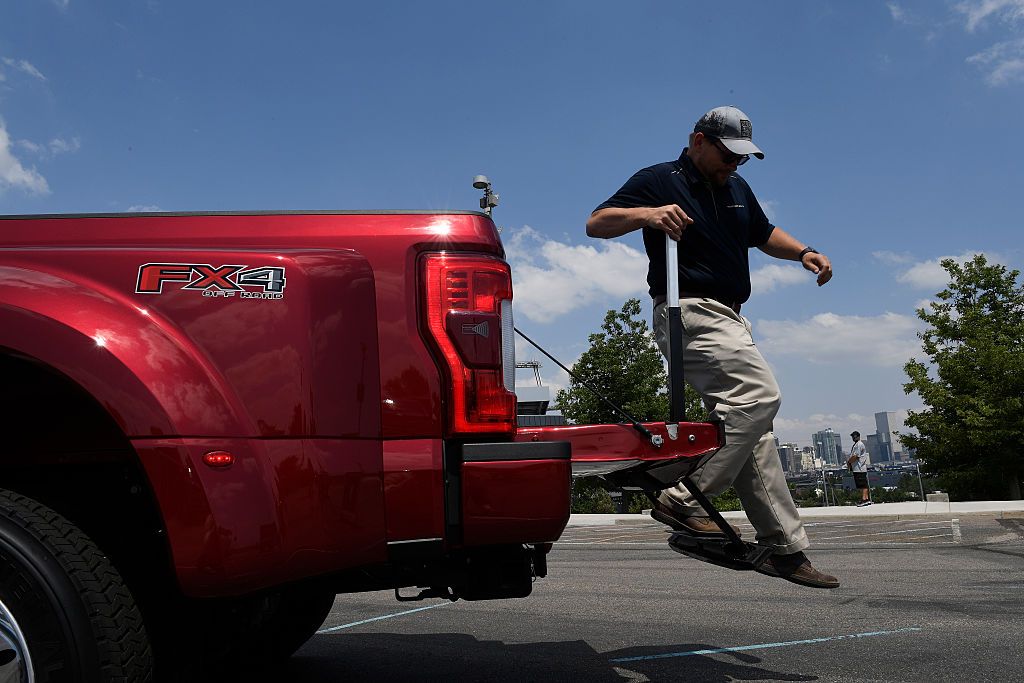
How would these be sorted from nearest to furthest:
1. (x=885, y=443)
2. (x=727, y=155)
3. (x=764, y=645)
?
(x=727, y=155)
(x=764, y=645)
(x=885, y=443)

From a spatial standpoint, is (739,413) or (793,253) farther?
(793,253)

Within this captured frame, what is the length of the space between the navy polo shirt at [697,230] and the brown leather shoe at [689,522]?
94 cm

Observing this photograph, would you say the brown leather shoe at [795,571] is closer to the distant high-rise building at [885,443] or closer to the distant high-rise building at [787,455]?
the distant high-rise building at [787,455]

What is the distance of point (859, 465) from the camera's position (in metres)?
18.1

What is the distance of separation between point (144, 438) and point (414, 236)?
0.86 meters

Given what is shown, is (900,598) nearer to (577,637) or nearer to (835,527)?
(577,637)

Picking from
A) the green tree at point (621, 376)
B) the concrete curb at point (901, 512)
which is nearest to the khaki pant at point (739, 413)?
the concrete curb at point (901, 512)

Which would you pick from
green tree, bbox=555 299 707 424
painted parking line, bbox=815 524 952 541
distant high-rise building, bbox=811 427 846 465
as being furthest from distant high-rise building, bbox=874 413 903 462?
painted parking line, bbox=815 524 952 541

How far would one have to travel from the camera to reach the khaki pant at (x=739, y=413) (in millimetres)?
3412

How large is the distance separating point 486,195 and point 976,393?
48.8ft

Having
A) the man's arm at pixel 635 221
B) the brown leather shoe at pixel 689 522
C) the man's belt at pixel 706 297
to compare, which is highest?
the man's arm at pixel 635 221

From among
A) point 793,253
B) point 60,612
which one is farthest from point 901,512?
point 60,612

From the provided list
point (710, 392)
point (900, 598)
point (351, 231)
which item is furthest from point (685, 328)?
point (900, 598)

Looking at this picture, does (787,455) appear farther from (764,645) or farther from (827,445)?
(827,445)
